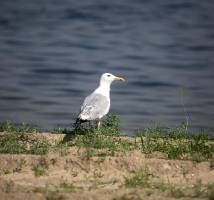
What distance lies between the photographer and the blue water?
18.6 metres

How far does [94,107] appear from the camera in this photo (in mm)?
13148

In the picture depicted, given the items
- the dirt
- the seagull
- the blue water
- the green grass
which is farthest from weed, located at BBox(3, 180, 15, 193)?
the blue water

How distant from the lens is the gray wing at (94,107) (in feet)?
42.2

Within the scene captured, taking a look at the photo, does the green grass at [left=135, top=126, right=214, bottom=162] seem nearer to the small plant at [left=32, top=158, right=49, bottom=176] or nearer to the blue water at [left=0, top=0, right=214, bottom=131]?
the small plant at [left=32, top=158, right=49, bottom=176]

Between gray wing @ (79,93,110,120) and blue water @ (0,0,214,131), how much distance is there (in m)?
2.91

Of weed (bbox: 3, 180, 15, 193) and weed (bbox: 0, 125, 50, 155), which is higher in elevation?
weed (bbox: 0, 125, 50, 155)

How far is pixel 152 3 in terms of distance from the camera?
3453 cm

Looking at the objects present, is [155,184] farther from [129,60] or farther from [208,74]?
[129,60]

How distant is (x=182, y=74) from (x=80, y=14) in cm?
1045

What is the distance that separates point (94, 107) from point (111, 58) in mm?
11983

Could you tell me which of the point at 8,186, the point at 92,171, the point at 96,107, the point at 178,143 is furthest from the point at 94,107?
the point at 8,186

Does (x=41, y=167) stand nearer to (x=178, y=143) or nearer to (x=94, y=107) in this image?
(x=178, y=143)

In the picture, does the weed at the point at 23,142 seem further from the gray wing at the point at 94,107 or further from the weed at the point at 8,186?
the weed at the point at 8,186

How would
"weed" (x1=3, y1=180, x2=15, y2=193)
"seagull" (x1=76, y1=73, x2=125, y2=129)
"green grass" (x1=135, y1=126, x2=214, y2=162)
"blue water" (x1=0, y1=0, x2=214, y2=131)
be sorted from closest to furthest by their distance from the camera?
"weed" (x1=3, y1=180, x2=15, y2=193), "green grass" (x1=135, y1=126, x2=214, y2=162), "seagull" (x1=76, y1=73, x2=125, y2=129), "blue water" (x1=0, y1=0, x2=214, y2=131)
